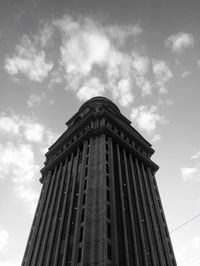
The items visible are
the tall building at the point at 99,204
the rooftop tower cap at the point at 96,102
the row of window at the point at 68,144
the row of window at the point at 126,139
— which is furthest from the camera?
the rooftop tower cap at the point at 96,102

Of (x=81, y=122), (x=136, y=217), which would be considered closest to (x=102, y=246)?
(x=136, y=217)

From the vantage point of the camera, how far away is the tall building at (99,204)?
36.4 metres

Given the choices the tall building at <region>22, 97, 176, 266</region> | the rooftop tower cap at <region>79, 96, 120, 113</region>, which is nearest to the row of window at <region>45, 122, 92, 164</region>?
the tall building at <region>22, 97, 176, 266</region>

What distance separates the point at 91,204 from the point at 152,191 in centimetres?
1928

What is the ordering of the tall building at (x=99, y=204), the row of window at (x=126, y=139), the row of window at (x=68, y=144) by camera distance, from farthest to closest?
1. the row of window at (x=68, y=144)
2. the row of window at (x=126, y=139)
3. the tall building at (x=99, y=204)

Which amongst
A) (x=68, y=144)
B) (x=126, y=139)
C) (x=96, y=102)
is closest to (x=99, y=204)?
(x=126, y=139)

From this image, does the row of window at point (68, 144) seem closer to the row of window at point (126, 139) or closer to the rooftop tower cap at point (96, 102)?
the row of window at point (126, 139)

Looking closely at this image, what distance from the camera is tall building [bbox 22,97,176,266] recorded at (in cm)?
3644

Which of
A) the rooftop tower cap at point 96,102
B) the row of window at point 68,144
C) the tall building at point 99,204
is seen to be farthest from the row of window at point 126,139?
the rooftop tower cap at point 96,102

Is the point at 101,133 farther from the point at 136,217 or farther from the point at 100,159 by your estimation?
the point at 136,217

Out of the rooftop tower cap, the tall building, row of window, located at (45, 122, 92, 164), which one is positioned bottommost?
the tall building

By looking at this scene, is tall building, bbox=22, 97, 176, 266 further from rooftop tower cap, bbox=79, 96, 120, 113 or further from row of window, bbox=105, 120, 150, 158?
rooftop tower cap, bbox=79, 96, 120, 113

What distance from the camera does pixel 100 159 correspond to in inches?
1909

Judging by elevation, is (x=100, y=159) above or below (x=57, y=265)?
above
